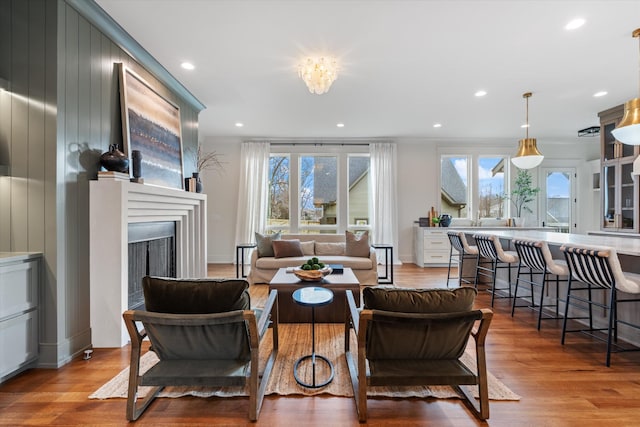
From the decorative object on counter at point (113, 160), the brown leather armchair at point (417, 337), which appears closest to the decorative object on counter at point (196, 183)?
the decorative object on counter at point (113, 160)

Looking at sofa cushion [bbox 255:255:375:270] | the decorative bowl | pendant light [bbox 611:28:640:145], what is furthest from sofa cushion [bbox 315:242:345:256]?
pendant light [bbox 611:28:640:145]

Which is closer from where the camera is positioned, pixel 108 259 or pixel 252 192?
pixel 108 259

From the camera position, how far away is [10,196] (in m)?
2.40

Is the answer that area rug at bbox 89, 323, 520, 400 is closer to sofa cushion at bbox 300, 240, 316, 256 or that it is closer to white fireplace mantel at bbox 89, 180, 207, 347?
white fireplace mantel at bbox 89, 180, 207, 347

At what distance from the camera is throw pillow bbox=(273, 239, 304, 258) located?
16.8ft

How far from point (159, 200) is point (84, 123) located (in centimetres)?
103

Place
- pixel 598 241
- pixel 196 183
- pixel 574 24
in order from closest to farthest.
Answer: pixel 574 24 → pixel 598 241 → pixel 196 183

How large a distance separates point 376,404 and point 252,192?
5667mm

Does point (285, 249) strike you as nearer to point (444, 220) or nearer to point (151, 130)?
point (151, 130)

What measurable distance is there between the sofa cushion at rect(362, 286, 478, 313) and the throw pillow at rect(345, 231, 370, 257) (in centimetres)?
351

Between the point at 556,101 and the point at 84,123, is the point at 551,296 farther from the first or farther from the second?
the point at 84,123

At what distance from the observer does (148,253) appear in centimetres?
362

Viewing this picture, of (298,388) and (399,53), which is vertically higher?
(399,53)

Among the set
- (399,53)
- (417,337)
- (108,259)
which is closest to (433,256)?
(399,53)
